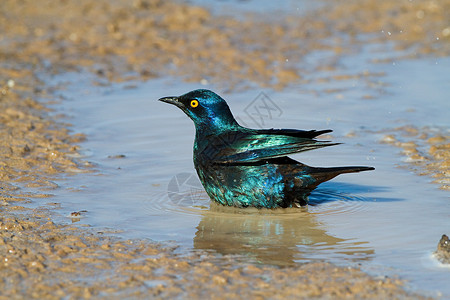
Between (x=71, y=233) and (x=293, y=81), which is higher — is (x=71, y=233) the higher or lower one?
the lower one

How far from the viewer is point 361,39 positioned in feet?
35.5

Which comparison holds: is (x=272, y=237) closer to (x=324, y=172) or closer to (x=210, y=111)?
(x=324, y=172)

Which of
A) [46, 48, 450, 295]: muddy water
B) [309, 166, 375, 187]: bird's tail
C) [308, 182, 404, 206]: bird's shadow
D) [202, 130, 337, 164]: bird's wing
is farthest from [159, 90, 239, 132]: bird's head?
[308, 182, 404, 206]: bird's shadow

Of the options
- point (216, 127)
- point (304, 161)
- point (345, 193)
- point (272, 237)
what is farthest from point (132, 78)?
point (272, 237)

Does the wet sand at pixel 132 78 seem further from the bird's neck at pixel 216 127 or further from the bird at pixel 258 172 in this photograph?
the bird's neck at pixel 216 127

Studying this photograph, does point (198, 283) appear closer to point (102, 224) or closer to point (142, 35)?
point (102, 224)

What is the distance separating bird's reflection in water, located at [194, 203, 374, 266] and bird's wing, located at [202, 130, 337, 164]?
400mm

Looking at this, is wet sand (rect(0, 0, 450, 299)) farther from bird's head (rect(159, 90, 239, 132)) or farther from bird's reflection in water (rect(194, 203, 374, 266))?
bird's head (rect(159, 90, 239, 132))

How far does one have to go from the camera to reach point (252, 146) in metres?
5.34

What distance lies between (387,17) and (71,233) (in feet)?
26.3

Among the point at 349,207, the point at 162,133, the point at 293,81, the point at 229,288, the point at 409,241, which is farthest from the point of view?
the point at 293,81

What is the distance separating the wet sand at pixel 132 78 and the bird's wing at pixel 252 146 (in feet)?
3.10

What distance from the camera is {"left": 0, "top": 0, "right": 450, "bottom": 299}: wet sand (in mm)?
4066

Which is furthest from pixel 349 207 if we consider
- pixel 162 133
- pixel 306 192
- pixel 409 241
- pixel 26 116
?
pixel 26 116
